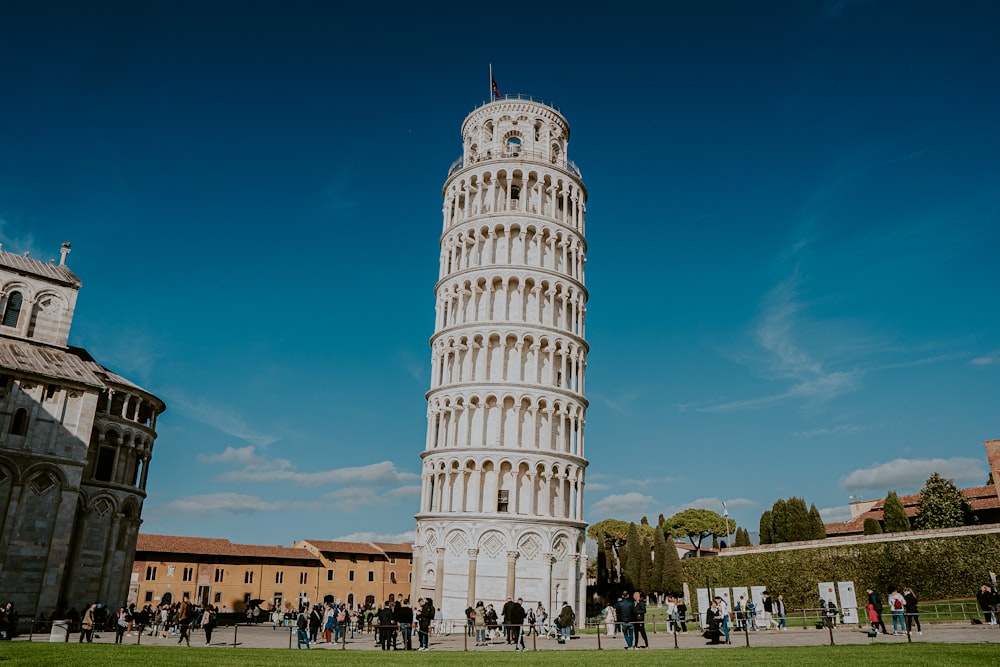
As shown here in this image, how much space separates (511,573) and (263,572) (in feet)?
147

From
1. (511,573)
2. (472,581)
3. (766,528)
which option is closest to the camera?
(511,573)

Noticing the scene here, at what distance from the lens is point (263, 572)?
7569 cm

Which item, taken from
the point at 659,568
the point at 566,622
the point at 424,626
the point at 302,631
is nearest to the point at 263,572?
the point at 659,568

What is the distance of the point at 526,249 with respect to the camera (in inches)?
1907

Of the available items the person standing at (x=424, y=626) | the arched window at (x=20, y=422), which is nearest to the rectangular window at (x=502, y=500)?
the person standing at (x=424, y=626)

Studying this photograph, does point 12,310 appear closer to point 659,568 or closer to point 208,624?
point 208,624

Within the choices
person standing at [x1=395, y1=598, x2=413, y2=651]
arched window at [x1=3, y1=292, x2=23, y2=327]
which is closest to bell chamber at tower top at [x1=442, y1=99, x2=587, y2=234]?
arched window at [x1=3, y1=292, x2=23, y2=327]

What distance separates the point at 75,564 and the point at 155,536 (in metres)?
34.8

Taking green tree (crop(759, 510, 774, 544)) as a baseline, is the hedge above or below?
below

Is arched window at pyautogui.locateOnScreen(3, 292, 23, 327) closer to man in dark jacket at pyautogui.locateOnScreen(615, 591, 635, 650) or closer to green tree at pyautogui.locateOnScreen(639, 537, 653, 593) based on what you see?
man in dark jacket at pyautogui.locateOnScreen(615, 591, 635, 650)

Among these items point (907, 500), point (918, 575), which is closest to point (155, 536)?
point (918, 575)

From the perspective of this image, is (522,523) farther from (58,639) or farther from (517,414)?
(58,639)

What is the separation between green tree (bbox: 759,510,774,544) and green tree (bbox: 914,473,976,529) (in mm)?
11232

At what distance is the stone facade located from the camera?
34625 millimetres
